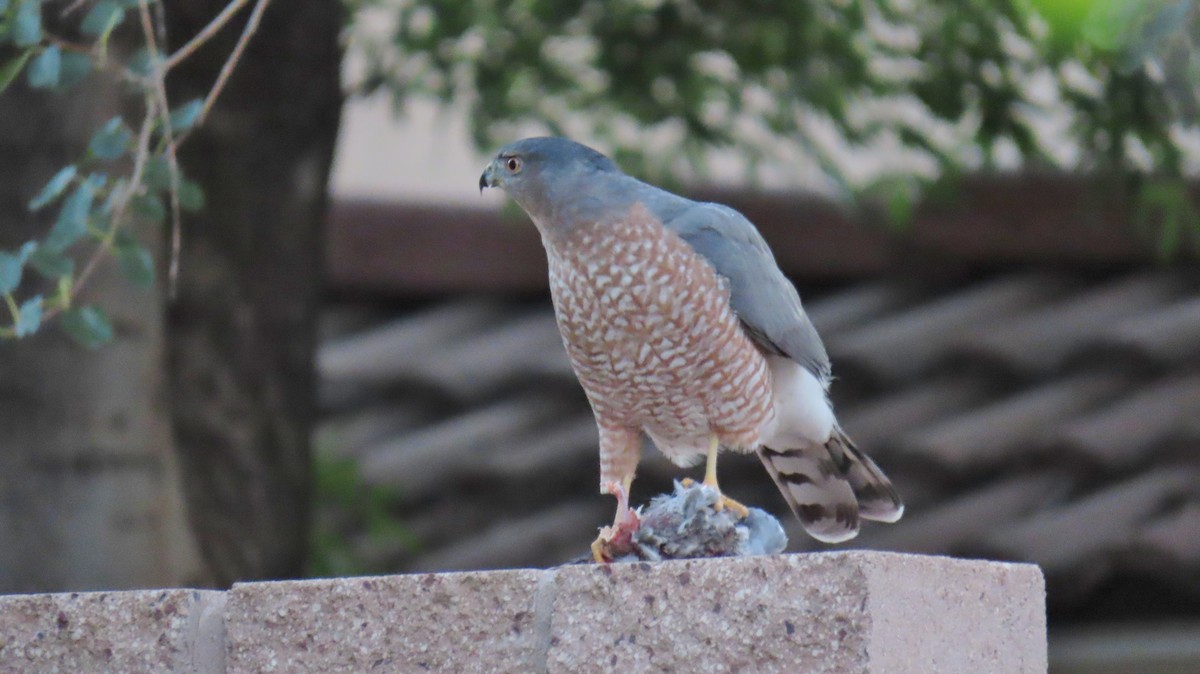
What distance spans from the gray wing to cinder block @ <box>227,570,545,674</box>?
2.72ft

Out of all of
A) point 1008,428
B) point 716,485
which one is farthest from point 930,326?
point 716,485

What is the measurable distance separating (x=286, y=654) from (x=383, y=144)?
7.16 metres

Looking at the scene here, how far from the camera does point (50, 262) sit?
3051mm

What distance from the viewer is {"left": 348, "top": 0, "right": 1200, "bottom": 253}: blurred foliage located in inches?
198

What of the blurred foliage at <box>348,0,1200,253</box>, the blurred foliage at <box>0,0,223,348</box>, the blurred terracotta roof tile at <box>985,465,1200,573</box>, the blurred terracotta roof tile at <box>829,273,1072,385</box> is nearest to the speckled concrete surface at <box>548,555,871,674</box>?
the blurred foliage at <box>0,0,223,348</box>

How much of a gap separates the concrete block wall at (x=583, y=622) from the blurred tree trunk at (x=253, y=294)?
1.93m

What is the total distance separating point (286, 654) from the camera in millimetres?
2432

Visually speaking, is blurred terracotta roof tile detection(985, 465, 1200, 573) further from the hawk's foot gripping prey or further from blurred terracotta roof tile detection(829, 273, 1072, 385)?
the hawk's foot gripping prey

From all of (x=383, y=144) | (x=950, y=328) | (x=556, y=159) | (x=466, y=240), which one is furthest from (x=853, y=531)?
(x=383, y=144)

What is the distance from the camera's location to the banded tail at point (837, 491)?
3.28m

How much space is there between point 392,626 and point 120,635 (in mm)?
416

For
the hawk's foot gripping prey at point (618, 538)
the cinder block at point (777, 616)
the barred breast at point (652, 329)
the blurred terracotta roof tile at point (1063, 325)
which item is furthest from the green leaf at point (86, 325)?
the blurred terracotta roof tile at point (1063, 325)

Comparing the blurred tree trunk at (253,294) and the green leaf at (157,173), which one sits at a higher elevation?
the green leaf at (157,173)

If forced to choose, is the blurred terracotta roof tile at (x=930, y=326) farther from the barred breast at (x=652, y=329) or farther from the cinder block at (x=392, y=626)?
the cinder block at (x=392, y=626)
